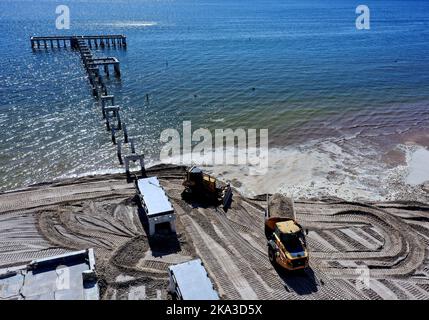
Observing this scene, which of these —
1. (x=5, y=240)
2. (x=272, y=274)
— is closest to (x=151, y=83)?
(x=5, y=240)

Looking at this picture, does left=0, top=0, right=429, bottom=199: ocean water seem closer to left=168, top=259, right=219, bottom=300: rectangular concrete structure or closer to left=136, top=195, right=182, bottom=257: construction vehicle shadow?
left=136, top=195, right=182, bottom=257: construction vehicle shadow

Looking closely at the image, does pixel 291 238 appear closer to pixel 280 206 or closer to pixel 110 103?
pixel 280 206

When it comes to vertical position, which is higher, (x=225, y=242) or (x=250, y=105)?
(x=250, y=105)

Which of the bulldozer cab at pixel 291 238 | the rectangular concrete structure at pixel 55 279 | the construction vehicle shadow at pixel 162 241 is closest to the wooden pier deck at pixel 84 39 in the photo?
the construction vehicle shadow at pixel 162 241

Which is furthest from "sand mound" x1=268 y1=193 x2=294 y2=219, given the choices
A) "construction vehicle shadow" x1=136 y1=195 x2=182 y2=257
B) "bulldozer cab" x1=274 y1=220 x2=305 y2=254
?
Answer: "construction vehicle shadow" x1=136 y1=195 x2=182 y2=257

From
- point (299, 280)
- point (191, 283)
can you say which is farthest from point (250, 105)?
point (191, 283)
